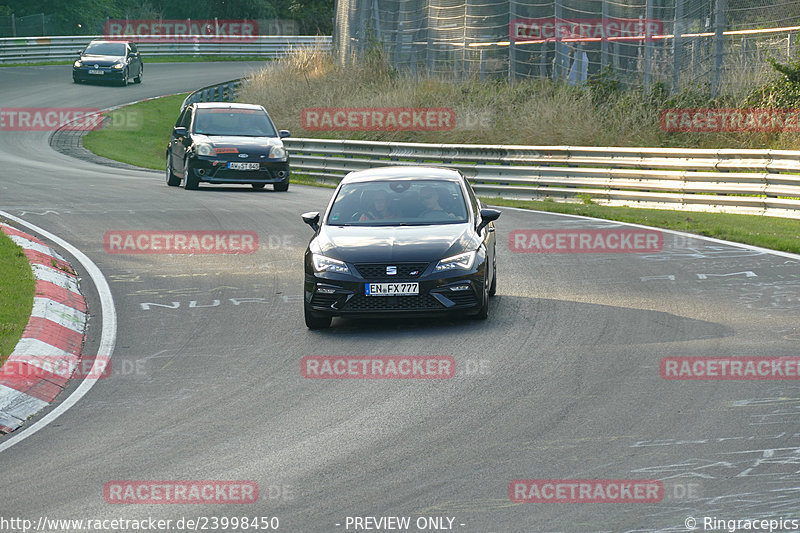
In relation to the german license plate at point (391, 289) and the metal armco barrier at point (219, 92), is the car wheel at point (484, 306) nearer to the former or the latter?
the german license plate at point (391, 289)

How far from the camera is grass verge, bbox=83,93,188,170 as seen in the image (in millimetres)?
35312

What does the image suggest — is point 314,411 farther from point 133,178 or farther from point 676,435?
point 133,178

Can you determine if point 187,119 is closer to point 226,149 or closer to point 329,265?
point 226,149

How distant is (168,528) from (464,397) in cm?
311

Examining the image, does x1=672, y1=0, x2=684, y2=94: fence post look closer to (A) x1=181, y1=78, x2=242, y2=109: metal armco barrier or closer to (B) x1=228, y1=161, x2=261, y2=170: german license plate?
(B) x1=228, y1=161, x2=261, y2=170: german license plate

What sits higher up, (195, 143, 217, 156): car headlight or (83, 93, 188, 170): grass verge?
(195, 143, 217, 156): car headlight

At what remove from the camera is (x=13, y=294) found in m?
12.2

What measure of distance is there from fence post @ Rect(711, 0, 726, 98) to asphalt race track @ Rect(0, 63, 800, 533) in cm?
1019
